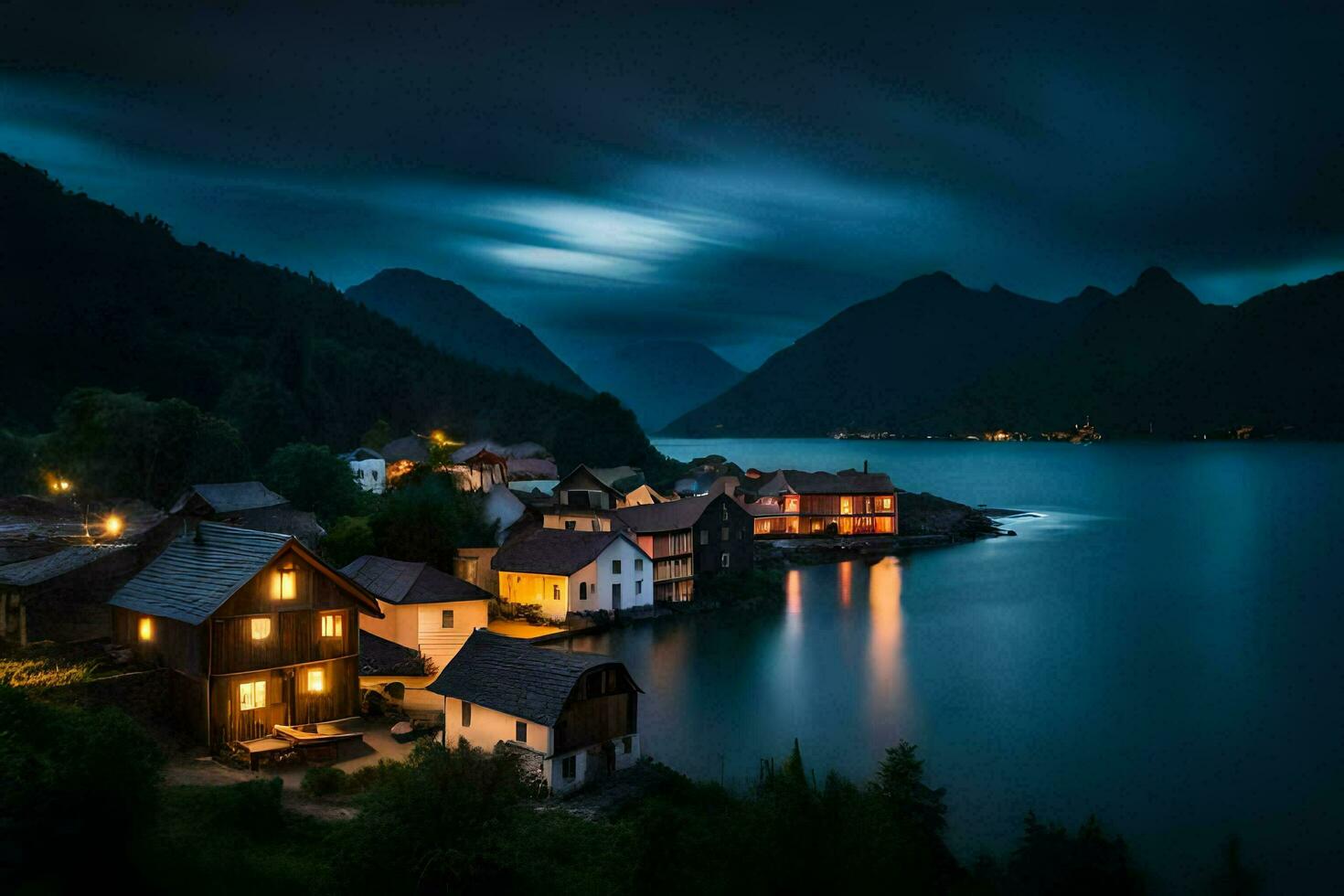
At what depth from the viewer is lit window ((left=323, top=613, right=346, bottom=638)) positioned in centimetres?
2133

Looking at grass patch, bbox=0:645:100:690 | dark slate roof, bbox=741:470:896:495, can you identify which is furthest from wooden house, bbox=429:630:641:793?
dark slate roof, bbox=741:470:896:495

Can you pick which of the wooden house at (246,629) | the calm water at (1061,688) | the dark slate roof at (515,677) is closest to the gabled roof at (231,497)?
the wooden house at (246,629)

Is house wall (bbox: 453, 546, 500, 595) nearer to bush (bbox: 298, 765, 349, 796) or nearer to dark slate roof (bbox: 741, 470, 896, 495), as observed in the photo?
bush (bbox: 298, 765, 349, 796)

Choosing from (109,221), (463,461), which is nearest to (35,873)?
(463,461)

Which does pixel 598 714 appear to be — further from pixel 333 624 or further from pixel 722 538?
pixel 722 538

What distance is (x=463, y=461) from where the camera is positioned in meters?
72.6


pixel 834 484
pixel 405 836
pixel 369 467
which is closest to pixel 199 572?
pixel 405 836

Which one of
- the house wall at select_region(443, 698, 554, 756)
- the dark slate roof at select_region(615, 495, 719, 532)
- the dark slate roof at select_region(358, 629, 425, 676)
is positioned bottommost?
the house wall at select_region(443, 698, 554, 756)

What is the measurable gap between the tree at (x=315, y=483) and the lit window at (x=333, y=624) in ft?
91.0

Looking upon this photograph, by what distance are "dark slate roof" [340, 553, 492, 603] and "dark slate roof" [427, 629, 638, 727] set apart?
304 inches

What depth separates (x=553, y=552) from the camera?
133 ft

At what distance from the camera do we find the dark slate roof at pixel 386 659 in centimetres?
2544

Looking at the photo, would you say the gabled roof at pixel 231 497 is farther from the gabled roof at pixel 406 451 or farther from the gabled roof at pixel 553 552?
the gabled roof at pixel 406 451

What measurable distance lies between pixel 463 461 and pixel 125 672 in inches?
2079
